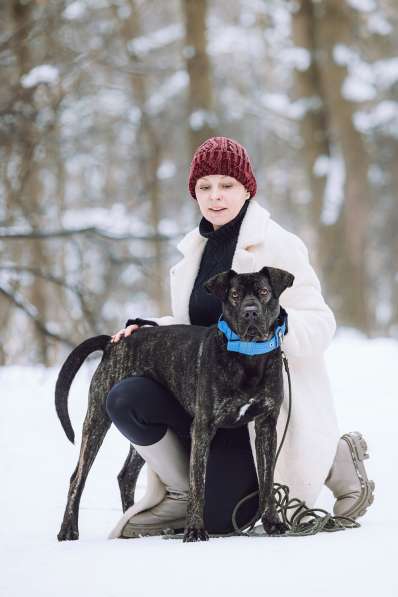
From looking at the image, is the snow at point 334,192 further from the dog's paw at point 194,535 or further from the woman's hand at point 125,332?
the dog's paw at point 194,535

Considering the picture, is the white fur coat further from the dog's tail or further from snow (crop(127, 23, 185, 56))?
snow (crop(127, 23, 185, 56))

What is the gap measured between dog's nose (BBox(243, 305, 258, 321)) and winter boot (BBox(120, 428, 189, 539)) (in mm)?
812

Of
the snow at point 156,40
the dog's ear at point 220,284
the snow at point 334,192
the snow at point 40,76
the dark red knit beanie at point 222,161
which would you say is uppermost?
the snow at point 156,40

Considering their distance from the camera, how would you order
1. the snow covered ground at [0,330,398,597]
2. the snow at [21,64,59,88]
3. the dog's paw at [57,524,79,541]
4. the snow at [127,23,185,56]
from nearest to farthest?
the snow covered ground at [0,330,398,597] < the dog's paw at [57,524,79,541] < the snow at [21,64,59,88] < the snow at [127,23,185,56]

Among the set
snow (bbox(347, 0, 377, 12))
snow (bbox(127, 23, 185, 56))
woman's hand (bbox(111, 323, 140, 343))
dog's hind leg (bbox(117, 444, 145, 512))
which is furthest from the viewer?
snow (bbox(127, 23, 185, 56))

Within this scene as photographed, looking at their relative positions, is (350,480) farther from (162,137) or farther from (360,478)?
(162,137)

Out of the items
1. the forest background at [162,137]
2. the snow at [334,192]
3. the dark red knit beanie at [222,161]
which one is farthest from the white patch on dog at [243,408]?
the snow at [334,192]

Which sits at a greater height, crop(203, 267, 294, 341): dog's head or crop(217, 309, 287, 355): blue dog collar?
crop(203, 267, 294, 341): dog's head

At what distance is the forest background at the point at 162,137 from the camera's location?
7.99m

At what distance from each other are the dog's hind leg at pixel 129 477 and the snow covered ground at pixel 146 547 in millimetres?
196

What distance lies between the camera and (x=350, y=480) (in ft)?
11.5

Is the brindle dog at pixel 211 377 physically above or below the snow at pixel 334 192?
below

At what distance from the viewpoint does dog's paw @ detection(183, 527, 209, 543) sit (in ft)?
9.57

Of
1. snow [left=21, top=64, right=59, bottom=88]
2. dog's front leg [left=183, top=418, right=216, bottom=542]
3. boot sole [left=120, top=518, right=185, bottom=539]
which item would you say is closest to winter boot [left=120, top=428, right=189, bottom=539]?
boot sole [left=120, top=518, right=185, bottom=539]
